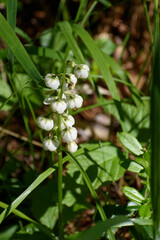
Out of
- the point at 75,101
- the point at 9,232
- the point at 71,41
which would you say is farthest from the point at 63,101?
the point at 9,232

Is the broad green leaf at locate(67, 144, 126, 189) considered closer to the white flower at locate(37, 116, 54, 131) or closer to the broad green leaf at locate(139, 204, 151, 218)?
the broad green leaf at locate(139, 204, 151, 218)

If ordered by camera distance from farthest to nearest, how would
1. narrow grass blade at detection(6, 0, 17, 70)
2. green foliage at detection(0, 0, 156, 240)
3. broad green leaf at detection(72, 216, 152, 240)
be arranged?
narrow grass blade at detection(6, 0, 17, 70)
green foliage at detection(0, 0, 156, 240)
broad green leaf at detection(72, 216, 152, 240)

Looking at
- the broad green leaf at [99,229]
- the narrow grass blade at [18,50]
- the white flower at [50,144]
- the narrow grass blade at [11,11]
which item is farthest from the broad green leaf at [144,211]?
the narrow grass blade at [11,11]

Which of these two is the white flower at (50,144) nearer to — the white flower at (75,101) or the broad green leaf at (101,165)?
the white flower at (75,101)

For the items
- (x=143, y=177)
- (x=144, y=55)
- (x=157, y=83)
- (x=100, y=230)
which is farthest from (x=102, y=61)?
(x=144, y=55)

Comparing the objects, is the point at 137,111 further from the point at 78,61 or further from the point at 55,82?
the point at 55,82

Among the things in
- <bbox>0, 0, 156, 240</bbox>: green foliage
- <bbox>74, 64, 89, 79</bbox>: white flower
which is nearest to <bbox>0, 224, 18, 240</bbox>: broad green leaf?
<bbox>0, 0, 156, 240</bbox>: green foliage

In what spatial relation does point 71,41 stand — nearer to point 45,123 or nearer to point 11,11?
point 11,11
